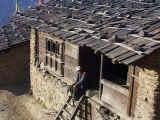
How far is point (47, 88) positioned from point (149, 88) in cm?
652

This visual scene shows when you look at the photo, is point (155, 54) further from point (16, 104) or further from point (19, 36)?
point (19, 36)

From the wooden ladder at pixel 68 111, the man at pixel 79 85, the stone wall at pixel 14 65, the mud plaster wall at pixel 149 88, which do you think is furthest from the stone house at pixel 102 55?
the stone wall at pixel 14 65

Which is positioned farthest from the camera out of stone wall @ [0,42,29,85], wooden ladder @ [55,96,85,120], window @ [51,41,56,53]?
stone wall @ [0,42,29,85]

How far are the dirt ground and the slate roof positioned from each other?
13.0 ft

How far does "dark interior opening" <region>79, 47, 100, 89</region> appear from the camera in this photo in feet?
34.0

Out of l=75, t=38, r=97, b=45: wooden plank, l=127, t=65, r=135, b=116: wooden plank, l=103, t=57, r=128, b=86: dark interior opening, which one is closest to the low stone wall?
l=103, t=57, r=128, b=86: dark interior opening

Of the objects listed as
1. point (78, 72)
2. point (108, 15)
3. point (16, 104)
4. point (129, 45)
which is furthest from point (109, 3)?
point (16, 104)

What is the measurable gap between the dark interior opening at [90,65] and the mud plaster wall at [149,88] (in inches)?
123

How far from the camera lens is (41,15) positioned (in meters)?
13.7

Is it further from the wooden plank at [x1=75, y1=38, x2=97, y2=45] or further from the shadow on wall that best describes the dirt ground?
the shadow on wall

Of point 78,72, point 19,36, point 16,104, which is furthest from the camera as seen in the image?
point 19,36

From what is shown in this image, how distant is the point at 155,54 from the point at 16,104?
909cm

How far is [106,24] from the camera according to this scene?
32.2 feet

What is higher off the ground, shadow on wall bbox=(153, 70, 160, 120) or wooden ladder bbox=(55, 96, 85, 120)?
shadow on wall bbox=(153, 70, 160, 120)
